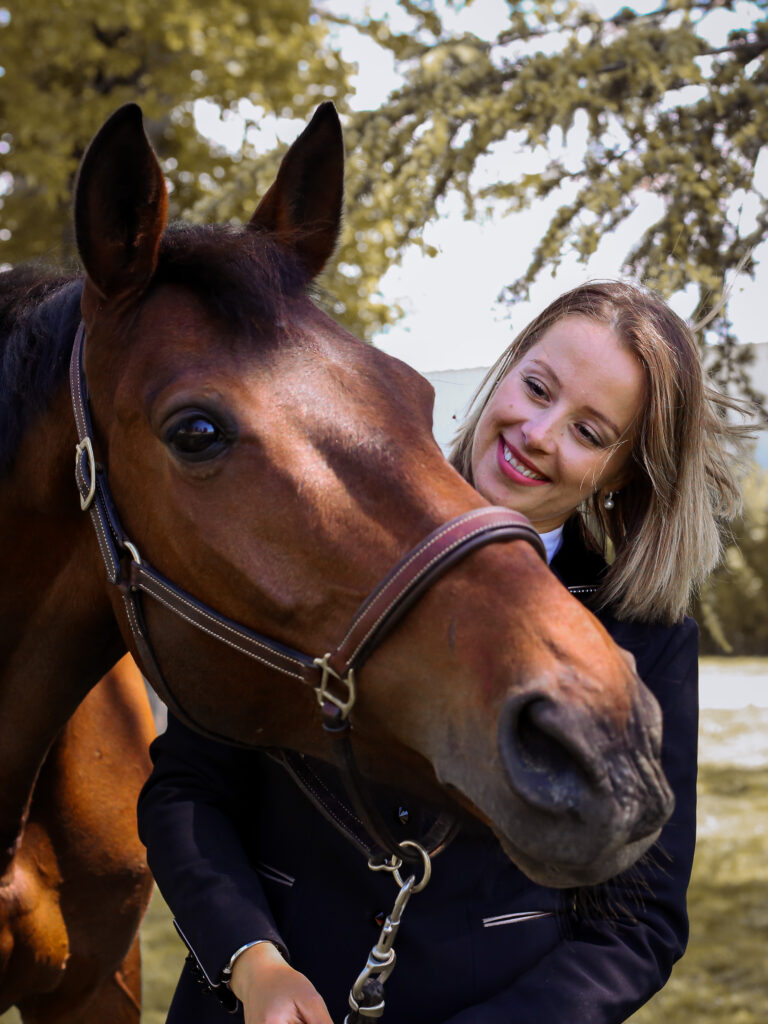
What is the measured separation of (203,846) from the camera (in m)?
1.63

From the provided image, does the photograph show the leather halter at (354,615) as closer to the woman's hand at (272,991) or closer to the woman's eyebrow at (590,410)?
the woman's hand at (272,991)

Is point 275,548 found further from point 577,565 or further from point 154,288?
point 577,565

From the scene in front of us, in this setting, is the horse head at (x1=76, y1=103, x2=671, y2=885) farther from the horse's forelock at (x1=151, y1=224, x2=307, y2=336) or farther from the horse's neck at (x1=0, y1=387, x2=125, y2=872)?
the horse's neck at (x1=0, y1=387, x2=125, y2=872)

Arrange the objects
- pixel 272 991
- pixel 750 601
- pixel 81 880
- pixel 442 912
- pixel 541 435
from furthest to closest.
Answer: pixel 750 601
pixel 81 880
pixel 541 435
pixel 442 912
pixel 272 991

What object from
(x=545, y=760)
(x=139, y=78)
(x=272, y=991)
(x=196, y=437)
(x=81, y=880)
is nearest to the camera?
(x=545, y=760)

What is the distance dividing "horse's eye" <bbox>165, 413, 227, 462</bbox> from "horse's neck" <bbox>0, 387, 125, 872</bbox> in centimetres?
36

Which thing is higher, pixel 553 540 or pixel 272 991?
pixel 553 540

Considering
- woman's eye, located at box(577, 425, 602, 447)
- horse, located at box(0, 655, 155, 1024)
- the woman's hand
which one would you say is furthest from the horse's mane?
the woman's hand

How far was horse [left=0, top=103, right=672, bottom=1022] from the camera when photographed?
1.22 m

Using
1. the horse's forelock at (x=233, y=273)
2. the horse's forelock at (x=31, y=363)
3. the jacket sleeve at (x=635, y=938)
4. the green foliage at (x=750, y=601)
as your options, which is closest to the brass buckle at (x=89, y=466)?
the horse's forelock at (x=31, y=363)

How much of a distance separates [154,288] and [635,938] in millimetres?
1453

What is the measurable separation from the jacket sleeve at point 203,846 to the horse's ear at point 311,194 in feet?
3.43

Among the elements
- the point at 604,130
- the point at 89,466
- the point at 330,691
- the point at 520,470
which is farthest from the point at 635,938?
the point at 604,130

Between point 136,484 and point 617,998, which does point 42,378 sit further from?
point 617,998
